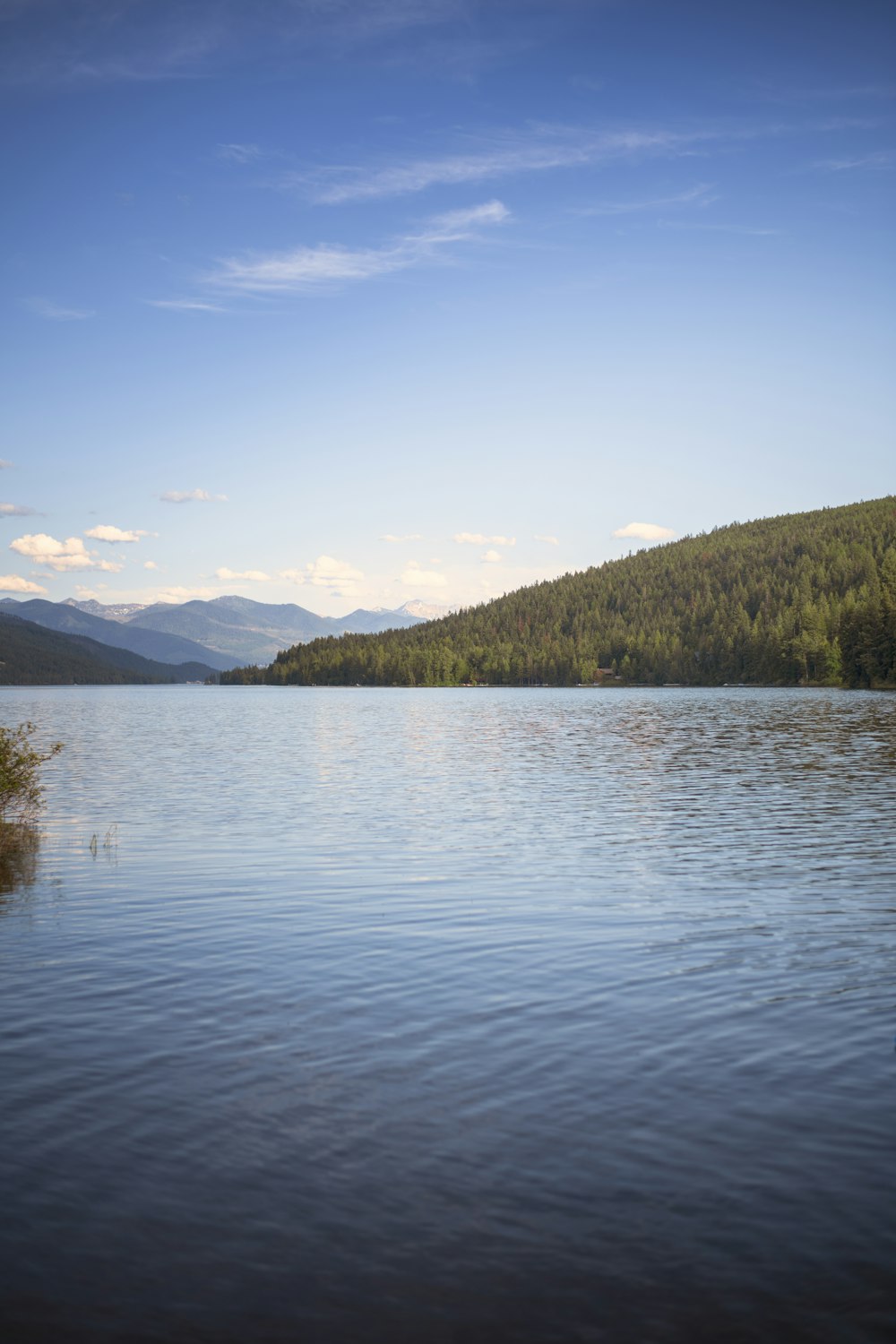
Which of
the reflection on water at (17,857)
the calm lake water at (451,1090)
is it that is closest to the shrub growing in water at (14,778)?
the reflection on water at (17,857)

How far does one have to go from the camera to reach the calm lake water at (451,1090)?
26.0 ft

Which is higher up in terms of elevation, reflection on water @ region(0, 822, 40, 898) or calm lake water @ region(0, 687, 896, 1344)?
reflection on water @ region(0, 822, 40, 898)

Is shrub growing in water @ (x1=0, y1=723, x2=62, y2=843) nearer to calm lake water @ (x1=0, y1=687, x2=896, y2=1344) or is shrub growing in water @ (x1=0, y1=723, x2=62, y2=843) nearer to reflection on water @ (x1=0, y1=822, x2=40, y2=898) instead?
reflection on water @ (x1=0, y1=822, x2=40, y2=898)

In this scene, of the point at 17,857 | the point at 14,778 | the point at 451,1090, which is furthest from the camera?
the point at 14,778

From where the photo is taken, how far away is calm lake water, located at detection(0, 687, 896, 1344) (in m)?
7.92

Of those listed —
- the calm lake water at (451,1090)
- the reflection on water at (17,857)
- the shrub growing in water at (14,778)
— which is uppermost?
the shrub growing in water at (14,778)

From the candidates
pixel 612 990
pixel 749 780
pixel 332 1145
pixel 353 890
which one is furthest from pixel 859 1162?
pixel 749 780

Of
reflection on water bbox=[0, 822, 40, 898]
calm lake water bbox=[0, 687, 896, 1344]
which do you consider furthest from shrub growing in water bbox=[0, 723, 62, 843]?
calm lake water bbox=[0, 687, 896, 1344]

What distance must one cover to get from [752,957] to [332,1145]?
987 centimetres

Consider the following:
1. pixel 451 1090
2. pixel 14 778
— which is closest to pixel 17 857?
pixel 14 778

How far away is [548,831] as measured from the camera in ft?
107

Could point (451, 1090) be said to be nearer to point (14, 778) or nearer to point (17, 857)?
point (17, 857)

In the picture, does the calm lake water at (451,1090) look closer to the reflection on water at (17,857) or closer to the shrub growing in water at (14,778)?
the reflection on water at (17,857)

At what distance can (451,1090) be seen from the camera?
Answer: 1188 cm
